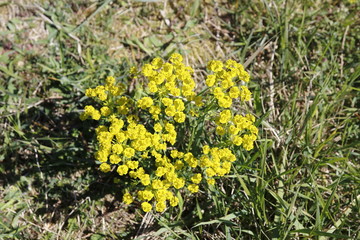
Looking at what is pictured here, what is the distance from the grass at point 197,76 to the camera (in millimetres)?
2988

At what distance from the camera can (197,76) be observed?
380 cm

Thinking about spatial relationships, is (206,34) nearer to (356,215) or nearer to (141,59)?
(141,59)

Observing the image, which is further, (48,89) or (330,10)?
(330,10)

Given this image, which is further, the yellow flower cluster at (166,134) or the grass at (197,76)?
the grass at (197,76)

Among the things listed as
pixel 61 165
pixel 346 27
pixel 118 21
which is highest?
pixel 118 21

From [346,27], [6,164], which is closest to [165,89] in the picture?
[6,164]

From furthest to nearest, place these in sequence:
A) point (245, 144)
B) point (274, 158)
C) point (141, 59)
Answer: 1. point (141, 59)
2. point (274, 158)
3. point (245, 144)

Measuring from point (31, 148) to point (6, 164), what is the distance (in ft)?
0.91

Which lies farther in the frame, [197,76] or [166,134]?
[197,76]

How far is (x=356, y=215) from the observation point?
119 inches

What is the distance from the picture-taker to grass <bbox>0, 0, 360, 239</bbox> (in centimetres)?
299

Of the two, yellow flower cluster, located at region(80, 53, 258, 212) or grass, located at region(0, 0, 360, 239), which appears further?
grass, located at region(0, 0, 360, 239)

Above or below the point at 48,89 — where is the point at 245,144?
below

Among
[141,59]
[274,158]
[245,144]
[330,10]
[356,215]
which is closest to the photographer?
[245,144]
